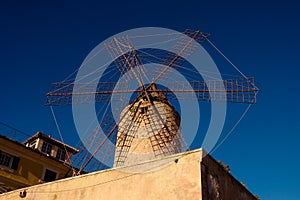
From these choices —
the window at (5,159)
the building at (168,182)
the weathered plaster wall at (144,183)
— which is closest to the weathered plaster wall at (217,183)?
the building at (168,182)

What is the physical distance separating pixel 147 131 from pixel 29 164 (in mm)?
6835

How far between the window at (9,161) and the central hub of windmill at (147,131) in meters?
5.40

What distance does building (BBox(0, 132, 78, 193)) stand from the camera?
50.0 feet

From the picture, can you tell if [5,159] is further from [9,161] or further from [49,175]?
[49,175]

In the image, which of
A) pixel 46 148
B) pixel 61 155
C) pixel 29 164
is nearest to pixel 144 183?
pixel 29 164

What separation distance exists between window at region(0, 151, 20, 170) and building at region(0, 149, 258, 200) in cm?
762

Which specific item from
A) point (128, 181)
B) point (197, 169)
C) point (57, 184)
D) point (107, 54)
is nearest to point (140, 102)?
point (107, 54)

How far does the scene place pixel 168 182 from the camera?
23.5 feet

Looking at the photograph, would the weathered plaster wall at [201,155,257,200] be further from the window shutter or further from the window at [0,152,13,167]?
the window at [0,152,13,167]

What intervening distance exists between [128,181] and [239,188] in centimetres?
277

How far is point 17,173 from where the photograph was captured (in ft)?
51.0

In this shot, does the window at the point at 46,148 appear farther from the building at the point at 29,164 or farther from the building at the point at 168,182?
the building at the point at 168,182

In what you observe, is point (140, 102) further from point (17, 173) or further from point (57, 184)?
Answer: point (17, 173)

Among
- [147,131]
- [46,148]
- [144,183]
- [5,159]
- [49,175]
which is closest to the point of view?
[144,183]
